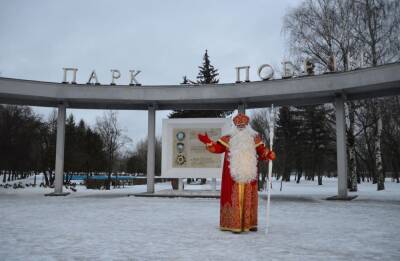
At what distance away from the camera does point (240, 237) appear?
7.06 m

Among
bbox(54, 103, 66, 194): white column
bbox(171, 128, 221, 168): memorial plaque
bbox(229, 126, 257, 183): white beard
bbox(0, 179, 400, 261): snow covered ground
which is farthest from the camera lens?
bbox(171, 128, 221, 168): memorial plaque

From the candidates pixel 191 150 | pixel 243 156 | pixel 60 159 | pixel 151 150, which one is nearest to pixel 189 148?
pixel 191 150

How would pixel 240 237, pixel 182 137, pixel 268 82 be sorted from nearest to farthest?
pixel 240 237
pixel 268 82
pixel 182 137

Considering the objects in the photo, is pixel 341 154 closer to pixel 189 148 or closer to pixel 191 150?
pixel 191 150

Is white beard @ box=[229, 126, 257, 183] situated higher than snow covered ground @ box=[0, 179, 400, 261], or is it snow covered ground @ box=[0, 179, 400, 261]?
white beard @ box=[229, 126, 257, 183]

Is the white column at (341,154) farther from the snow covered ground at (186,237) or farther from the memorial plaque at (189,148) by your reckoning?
the snow covered ground at (186,237)

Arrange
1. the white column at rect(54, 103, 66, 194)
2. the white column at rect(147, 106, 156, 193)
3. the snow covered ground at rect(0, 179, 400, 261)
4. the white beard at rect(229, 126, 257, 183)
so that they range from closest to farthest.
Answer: the snow covered ground at rect(0, 179, 400, 261), the white beard at rect(229, 126, 257, 183), the white column at rect(54, 103, 66, 194), the white column at rect(147, 106, 156, 193)

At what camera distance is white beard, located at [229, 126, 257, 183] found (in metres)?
7.79

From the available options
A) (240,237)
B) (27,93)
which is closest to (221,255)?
(240,237)

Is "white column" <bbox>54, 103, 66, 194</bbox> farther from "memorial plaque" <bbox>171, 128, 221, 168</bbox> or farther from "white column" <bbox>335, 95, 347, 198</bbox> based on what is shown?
"white column" <bbox>335, 95, 347, 198</bbox>

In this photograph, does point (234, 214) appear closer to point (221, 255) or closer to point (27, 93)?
point (221, 255)

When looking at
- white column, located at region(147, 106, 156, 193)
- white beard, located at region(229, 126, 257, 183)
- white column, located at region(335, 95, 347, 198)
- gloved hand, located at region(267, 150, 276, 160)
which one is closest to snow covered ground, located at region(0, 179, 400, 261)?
white beard, located at region(229, 126, 257, 183)

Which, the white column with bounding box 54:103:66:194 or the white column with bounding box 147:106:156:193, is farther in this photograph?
the white column with bounding box 147:106:156:193

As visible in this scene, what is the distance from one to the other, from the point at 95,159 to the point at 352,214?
31.1m
